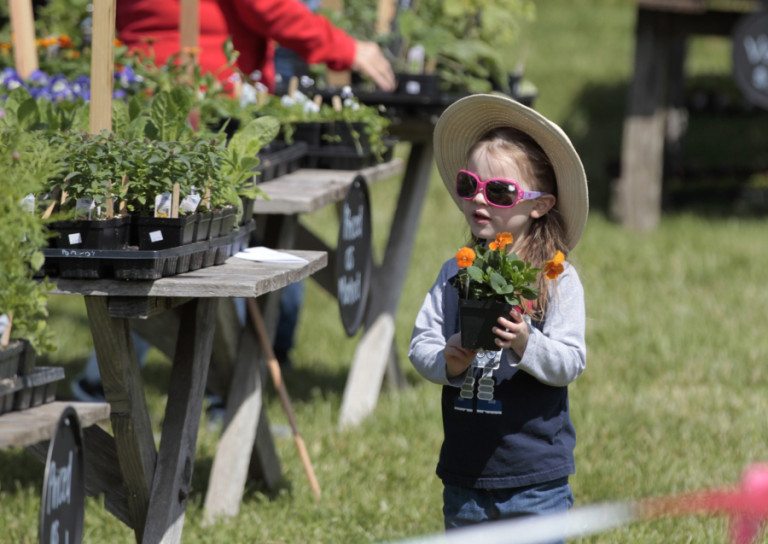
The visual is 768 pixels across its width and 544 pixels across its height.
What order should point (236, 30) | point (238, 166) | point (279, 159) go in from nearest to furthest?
point (238, 166)
point (279, 159)
point (236, 30)

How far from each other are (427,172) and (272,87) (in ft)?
3.29

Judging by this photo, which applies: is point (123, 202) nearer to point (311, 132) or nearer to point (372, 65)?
point (311, 132)

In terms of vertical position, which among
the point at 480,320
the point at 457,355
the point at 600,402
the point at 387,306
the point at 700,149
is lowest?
the point at 700,149

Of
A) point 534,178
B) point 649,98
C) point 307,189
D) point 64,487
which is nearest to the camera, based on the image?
point 64,487

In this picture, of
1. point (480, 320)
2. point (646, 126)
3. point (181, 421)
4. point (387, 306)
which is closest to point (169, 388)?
point (181, 421)

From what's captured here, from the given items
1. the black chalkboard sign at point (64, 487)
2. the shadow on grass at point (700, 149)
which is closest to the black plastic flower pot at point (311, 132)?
the black chalkboard sign at point (64, 487)

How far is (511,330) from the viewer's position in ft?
9.35

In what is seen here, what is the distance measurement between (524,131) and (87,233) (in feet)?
3.35

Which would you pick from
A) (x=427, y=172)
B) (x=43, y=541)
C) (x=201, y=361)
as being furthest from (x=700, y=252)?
(x=43, y=541)

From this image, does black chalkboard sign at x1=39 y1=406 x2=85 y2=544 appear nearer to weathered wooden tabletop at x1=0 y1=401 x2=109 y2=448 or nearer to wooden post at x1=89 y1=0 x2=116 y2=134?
weathered wooden tabletop at x1=0 y1=401 x2=109 y2=448

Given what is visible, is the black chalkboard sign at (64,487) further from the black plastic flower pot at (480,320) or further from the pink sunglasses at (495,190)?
the pink sunglasses at (495,190)

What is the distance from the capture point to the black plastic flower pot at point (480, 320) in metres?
2.80

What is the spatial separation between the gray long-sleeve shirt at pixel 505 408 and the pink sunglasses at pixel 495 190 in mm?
195

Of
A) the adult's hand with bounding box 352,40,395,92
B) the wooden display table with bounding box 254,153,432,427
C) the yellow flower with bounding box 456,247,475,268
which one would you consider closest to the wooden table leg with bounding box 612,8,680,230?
the wooden display table with bounding box 254,153,432,427
